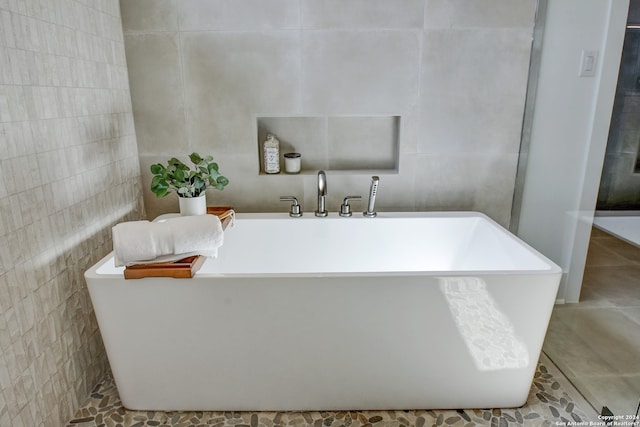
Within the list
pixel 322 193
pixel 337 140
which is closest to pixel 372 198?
pixel 322 193

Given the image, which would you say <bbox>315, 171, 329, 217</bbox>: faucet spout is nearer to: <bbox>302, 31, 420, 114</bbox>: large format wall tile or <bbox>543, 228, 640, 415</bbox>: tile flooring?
<bbox>302, 31, 420, 114</bbox>: large format wall tile

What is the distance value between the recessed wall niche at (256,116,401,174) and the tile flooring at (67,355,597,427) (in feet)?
4.15

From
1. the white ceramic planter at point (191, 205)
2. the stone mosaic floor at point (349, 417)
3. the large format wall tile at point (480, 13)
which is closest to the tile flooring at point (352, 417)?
the stone mosaic floor at point (349, 417)

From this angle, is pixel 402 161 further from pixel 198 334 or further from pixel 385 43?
pixel 198 334

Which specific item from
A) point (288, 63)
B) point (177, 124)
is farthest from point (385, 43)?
point (177, 124)

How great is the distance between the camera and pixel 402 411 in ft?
5.85

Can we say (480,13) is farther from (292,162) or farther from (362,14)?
(292,162)

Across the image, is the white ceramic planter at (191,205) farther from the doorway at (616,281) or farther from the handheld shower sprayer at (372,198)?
the doorway at (616,281)

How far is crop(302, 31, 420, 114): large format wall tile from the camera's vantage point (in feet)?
7.23

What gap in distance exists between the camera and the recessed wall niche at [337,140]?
2459 millimetres

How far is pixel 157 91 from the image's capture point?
2275 mm

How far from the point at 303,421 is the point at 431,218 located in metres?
1.17

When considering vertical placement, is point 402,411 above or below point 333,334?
below

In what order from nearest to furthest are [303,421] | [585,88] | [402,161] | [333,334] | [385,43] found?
[333,334] → [303,421] → [585,88] → [385,43] → [402,161]
